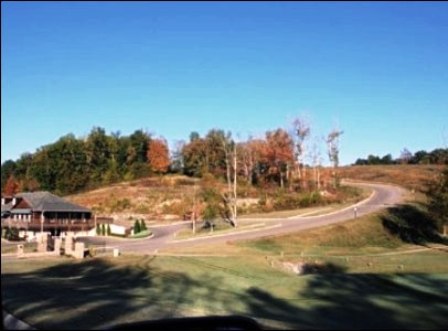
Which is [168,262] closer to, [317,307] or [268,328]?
[317,307]

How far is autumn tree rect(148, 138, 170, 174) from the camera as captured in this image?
1800 cm

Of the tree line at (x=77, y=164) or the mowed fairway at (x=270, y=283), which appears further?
the tree line at (x=77, y=164)

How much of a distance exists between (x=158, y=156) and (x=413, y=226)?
11.1 meters

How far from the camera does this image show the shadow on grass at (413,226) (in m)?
20.4

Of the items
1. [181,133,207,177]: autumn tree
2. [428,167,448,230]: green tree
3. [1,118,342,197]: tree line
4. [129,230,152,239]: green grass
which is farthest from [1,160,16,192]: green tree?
[129,230,152,239]: green grass

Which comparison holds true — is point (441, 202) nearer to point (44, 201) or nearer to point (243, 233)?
point (44, 201)

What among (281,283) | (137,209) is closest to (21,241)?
(281,283)

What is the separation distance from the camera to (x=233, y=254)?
2697cm

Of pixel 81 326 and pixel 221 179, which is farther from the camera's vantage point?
pixel 221 179

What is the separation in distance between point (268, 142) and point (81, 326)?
75.3 ft

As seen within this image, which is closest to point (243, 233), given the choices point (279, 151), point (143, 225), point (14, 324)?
point (279, 151)

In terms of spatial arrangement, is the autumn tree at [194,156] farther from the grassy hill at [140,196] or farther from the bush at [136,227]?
the bush at [136,227]

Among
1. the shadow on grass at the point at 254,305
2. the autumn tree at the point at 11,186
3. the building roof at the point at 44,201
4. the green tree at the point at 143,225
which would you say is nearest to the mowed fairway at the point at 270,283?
the shadow on grass at the point at 254,305

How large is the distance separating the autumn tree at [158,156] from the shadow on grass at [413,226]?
8641 mm
